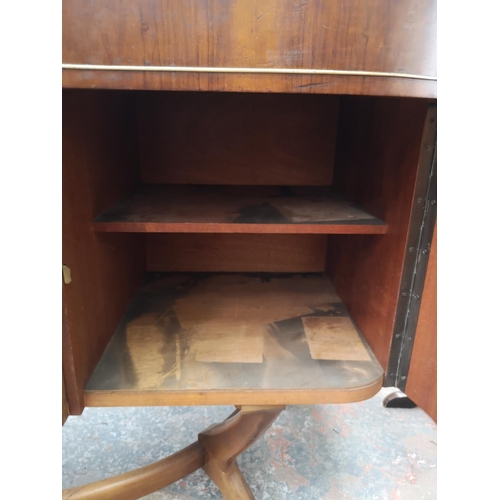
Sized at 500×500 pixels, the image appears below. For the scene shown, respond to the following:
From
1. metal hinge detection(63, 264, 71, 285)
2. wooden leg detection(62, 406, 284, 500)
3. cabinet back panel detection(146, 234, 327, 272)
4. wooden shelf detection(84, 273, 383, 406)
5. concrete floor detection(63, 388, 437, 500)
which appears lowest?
concrete floor detection(63, 388, 437, 500)

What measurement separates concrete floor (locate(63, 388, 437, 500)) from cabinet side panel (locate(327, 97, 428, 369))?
588 millimetres

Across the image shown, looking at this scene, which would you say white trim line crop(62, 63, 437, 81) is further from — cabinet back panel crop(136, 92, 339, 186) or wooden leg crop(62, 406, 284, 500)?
Answer: wooden leg crop(62, 406, 284, 500)

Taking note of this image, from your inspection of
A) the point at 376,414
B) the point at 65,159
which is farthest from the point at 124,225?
the point at 376,414

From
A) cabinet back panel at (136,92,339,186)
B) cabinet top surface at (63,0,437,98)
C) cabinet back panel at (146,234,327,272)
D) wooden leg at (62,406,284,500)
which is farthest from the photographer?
cabinet back panel at (146,234,327,272)

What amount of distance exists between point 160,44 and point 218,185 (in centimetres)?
69

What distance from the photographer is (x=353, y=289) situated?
1018mm

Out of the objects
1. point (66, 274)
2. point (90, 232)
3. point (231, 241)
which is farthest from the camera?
point (231, 241)

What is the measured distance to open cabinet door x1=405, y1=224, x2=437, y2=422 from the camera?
2.39 feet

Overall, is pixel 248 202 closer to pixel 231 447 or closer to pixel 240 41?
pixel 240 41

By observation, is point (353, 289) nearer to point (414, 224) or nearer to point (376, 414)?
point (414, 224)

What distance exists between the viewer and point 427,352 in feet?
2.51

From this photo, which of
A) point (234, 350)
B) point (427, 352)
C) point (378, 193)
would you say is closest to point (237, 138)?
point (378, 193)

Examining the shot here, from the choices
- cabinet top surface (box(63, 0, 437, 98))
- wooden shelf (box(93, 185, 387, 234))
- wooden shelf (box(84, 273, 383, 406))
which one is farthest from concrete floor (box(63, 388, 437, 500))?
cabinet top surface (box(63, 0, 437, 98))

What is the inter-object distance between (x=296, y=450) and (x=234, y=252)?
72 cm
